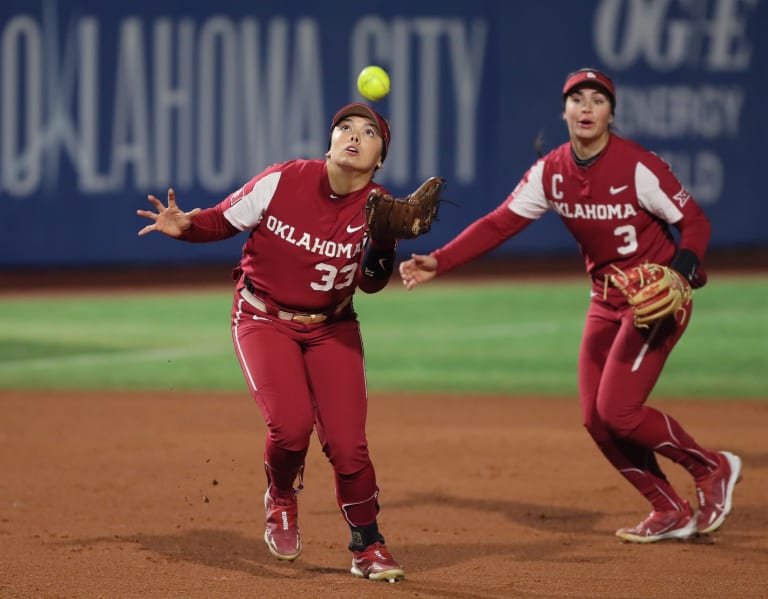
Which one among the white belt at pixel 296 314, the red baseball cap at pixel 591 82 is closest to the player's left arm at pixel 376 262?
the white belt at pixel 296 314

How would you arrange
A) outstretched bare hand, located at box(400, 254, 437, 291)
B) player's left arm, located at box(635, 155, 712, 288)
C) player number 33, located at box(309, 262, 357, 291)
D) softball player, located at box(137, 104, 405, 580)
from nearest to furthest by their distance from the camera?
softball player, located at box(137, 104, 405, 580) < player number 33, located at box(309, 262, 357, 291) < player's left arm, located at box(635, 155, 712, 288) < outstretched bare hand, located at box(400, 254, 437, 291)

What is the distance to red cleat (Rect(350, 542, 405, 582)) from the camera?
508cm

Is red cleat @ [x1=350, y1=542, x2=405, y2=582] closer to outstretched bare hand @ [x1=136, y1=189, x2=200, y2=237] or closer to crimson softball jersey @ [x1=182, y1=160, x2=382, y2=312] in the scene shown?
crimson softball jersey @ [x1=182, y1=160, x2=382, y2=312]

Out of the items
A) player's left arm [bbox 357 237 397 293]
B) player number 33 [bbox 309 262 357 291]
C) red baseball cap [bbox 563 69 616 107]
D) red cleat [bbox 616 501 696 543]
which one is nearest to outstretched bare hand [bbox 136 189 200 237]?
player number 33 [bbox 309 262 357 291]

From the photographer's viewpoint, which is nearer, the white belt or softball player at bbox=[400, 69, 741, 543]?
the white belt

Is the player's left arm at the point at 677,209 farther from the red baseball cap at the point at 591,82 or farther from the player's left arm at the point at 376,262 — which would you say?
the player's left arm at the point at 376,262

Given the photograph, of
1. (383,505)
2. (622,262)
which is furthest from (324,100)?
(622,262)

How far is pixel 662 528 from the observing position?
5.90 meters

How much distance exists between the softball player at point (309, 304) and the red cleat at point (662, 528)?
48.8 inches

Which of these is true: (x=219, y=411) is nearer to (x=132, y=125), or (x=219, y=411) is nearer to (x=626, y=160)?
(x=626, y=160)

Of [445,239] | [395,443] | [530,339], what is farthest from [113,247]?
[395,443]

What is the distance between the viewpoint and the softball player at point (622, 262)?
5.79 m

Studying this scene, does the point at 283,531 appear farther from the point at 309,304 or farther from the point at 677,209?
the point at 677,209

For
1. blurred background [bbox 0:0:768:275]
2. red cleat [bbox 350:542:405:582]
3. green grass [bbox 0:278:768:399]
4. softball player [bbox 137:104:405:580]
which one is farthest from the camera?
blurred background [bbox 0:0:768:275]
